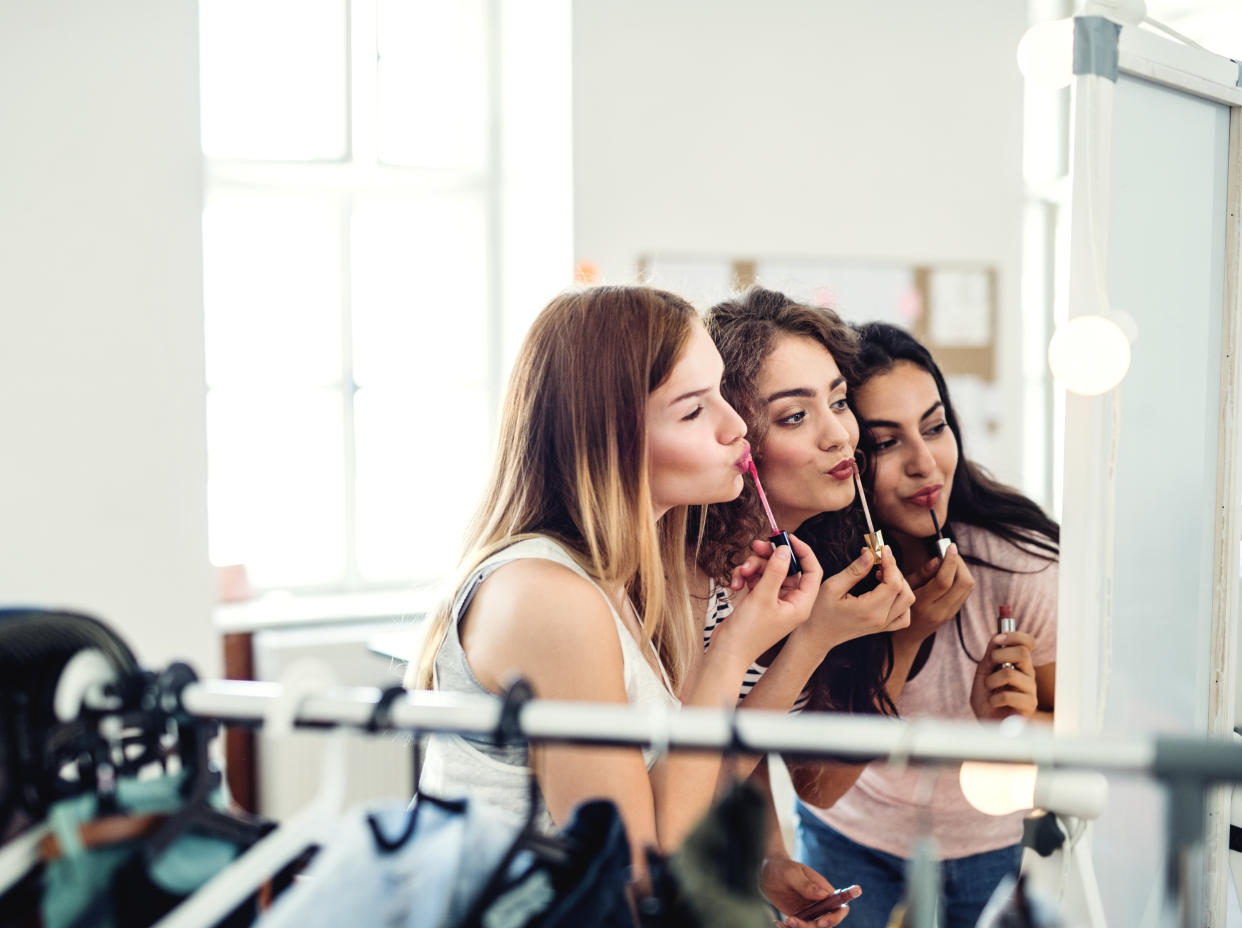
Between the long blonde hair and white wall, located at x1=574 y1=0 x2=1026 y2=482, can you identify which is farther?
white wall, located at x1=574 y1=0 x2=1026 y2=482

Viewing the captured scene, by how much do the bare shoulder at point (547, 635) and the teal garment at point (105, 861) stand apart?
0.40m

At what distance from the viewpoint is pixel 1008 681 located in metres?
1.39

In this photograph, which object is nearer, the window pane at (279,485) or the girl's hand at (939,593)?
the girl's hand at (939,593)

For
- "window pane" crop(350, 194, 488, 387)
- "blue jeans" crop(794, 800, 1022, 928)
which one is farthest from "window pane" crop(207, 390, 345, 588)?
"blue jeans" crop(794, 800, 1022, 928)

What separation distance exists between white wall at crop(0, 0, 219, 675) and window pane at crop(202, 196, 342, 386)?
2.46ft

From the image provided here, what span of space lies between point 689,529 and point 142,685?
0.79m

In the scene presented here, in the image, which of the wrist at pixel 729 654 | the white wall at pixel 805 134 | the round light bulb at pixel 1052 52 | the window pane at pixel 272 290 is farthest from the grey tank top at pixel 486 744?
the window pane at pixel 272 290

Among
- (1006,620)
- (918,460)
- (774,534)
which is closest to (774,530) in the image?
(774,534)

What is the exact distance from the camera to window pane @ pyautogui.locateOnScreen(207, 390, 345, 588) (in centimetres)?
326

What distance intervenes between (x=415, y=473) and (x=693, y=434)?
234 centimetres

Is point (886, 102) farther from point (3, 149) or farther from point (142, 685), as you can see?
point (142, 685)

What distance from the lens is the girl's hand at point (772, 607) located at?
1276 millimetres

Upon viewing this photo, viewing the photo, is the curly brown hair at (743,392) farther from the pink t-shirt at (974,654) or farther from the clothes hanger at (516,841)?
the clothes hanger at (516,841)

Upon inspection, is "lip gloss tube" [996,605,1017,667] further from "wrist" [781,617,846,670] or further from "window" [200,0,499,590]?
"window" [200,0,499,590]
